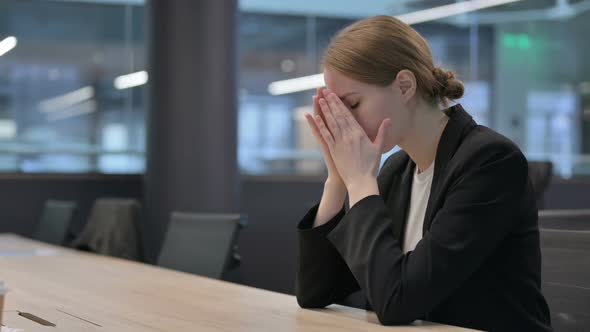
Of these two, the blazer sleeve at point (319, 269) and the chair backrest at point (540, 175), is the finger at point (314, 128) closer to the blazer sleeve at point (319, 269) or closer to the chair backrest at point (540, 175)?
the blazer sleeve at point (319, 269)

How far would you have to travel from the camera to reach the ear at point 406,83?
1.67 metres

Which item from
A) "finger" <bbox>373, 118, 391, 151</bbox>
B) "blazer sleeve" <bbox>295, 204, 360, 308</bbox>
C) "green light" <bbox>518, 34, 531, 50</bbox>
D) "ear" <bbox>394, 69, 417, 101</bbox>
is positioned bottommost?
"blazer sleeve" <bbox>295, 204, 360, 308</bbox>

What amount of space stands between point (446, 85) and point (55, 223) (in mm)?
3666

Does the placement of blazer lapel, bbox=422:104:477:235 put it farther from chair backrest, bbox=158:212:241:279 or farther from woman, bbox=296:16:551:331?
chair backrest, bbox=158:212:241:279

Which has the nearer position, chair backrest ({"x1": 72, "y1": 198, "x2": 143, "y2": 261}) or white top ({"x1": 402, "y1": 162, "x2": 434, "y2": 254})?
white top ({"x1": 402, "y1": 162, "x2": 434, "y2": 254})

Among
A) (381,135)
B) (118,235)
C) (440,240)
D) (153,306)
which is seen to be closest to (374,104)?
(381,135)

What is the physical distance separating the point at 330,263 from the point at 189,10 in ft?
13.1

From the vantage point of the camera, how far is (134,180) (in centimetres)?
604

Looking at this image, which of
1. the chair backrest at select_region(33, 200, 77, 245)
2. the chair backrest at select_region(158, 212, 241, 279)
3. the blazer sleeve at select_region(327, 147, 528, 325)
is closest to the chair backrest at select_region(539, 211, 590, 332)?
the blazer sleeve at select_region(327, 147, 528, 325)

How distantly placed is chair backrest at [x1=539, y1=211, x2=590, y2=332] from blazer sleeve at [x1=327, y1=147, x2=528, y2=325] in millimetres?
248

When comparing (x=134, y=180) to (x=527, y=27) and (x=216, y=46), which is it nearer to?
(x=216, y=46)

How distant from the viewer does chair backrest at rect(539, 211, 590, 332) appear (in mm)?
1692

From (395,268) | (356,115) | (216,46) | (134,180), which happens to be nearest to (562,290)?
(395,268)

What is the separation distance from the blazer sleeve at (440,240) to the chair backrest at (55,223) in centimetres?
344
